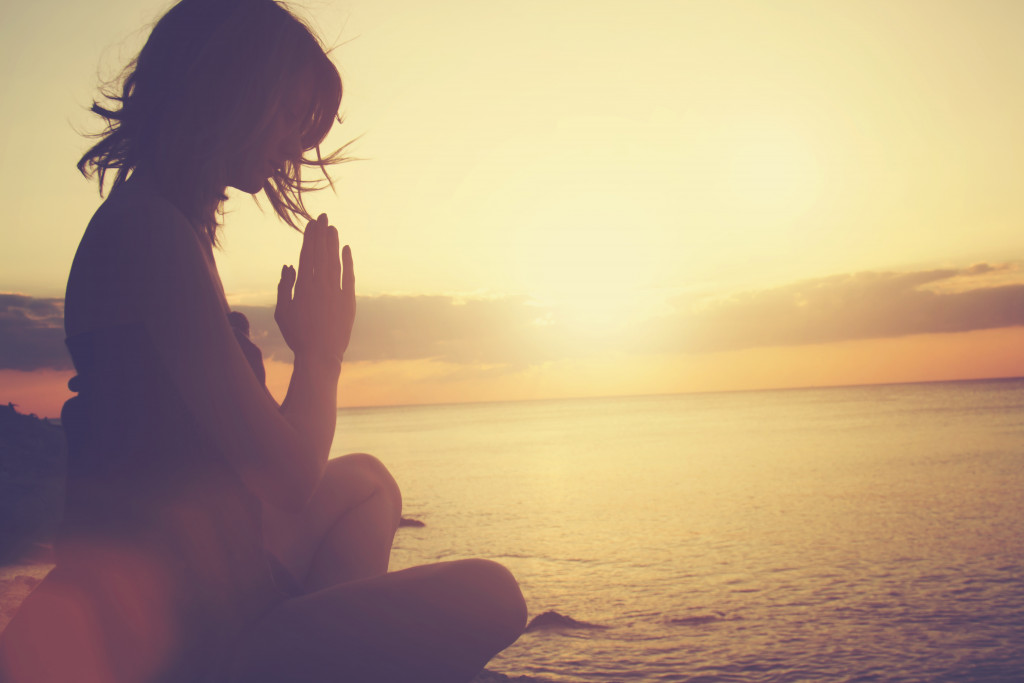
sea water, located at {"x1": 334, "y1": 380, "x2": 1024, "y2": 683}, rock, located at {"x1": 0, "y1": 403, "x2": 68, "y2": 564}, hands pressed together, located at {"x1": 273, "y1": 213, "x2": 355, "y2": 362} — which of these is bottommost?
sea water, located at {"x1": 334, "y1": 380, "x2": 1024, "y2": 683}

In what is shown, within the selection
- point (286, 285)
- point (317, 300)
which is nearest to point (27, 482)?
point (286, 285)

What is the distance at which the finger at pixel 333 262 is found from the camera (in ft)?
6.06

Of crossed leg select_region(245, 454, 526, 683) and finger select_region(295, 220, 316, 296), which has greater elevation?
finger select_region(295, 220, 316, 296)

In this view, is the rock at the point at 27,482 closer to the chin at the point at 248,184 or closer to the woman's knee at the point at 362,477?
the woman's knee at the point at 362,477

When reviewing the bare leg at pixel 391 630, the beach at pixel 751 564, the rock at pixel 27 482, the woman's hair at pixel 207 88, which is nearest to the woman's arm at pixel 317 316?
the woman's hair at pixel 207 88

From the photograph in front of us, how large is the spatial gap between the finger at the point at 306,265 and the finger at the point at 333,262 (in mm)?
42

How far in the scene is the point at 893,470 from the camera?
26.2 metres

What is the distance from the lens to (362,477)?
224cm

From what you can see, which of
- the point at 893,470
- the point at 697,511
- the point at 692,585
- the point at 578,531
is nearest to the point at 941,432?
the point at 893,470

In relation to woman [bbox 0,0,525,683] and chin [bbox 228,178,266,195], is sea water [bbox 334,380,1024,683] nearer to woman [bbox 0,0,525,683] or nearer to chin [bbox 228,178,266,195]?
woman [bbox 0,0,525,683]

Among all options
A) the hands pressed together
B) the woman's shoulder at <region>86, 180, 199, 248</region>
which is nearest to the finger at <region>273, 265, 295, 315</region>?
the hands pressed together

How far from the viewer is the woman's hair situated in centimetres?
173

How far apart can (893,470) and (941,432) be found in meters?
22.5

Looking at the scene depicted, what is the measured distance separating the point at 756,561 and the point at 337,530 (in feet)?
37.7
